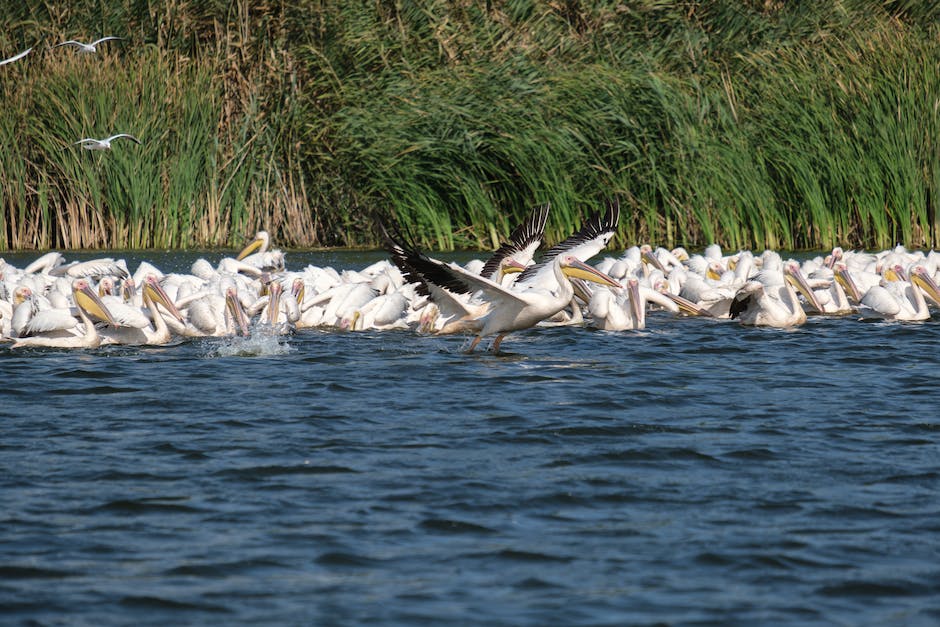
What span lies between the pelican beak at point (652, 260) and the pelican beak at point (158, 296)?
4.46 metres

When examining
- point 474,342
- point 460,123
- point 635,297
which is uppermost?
point 460,123

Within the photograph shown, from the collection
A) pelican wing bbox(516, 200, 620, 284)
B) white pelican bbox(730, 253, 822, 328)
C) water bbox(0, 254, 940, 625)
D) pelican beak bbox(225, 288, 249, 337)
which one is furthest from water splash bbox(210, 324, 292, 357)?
white pelican bbox(730, 253, 822, 328)

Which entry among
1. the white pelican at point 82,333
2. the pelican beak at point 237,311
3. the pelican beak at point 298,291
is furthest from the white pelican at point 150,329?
the pelican beak at point 298,291

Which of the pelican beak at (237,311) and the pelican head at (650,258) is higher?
the pelican head at (650,258)

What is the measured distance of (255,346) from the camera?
866 centimetres

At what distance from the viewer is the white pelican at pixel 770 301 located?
980cm

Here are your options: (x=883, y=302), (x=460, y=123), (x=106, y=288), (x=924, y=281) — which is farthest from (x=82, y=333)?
(x=460, y=123)

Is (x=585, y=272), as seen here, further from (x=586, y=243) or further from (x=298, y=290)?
(x=298, y=290)

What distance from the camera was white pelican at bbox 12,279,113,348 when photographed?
841 cm

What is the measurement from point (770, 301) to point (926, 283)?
133cm

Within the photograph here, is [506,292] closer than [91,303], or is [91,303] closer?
[506,292]

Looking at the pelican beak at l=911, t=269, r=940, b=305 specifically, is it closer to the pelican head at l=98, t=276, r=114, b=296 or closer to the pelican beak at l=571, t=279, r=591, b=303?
the pelican beak at l=571, t=279, r=591, b=303

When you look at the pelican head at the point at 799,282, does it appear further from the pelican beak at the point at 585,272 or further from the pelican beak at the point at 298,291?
the pelican beak at the point at 298,291

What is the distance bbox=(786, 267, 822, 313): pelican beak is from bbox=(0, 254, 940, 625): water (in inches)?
85.8
